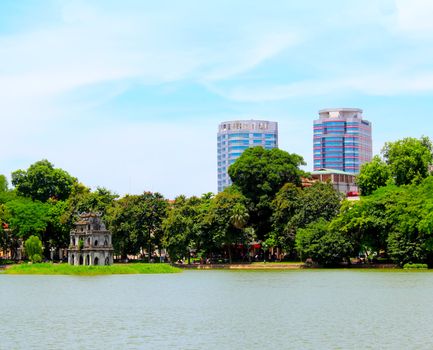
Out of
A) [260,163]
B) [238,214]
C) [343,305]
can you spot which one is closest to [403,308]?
[343,305]

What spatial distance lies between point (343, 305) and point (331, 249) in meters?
44.2

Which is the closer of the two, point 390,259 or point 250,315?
point 250,315

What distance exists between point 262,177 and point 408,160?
59.3 feet

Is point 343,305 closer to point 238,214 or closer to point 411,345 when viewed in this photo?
point 411,345

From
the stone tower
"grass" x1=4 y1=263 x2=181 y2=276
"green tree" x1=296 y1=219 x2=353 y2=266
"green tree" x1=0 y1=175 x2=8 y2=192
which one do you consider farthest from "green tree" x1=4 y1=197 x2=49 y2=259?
"green tree" x1=296 y1=219 x2=353 y2=266

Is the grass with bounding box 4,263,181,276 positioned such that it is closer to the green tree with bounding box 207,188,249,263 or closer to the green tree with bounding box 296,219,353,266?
the green tree with bounding box 207,188,249,263

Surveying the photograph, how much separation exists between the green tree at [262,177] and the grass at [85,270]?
18.2 metres

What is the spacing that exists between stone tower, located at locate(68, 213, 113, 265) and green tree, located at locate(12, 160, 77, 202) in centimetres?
2520

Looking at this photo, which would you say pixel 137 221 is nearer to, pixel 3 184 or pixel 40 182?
pixel 40 182

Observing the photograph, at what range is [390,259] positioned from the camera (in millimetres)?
90875

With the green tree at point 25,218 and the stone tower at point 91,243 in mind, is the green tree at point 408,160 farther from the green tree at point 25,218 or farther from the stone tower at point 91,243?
the green tree at point 25,218

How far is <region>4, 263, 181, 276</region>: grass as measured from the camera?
8419cm

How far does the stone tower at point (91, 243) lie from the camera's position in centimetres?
9638

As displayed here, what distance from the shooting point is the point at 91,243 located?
96.2 meters
